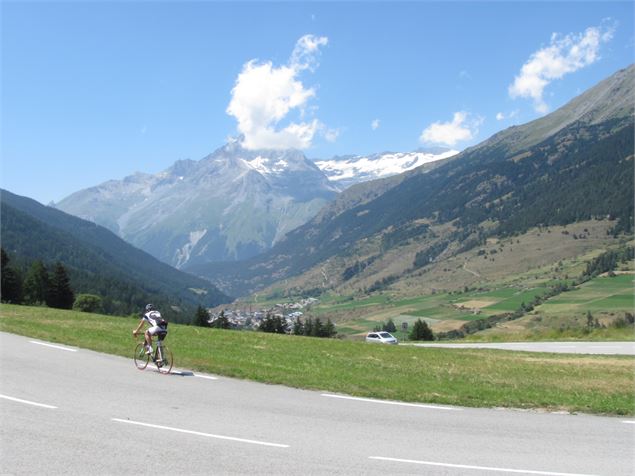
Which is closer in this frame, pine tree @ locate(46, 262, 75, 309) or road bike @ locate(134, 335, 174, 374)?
road bike @ locate(134, 335, 174, 374)

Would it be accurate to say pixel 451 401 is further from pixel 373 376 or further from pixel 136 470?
A: pixel 136 470

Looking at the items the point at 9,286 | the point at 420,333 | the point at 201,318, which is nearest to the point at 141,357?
the point at 420,333

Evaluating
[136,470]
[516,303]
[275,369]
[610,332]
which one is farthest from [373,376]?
[516,303]

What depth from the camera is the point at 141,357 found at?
22500mm

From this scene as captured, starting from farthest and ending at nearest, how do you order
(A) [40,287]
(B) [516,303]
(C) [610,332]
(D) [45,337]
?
(B) [516,303] < (A) [40,287] < (C) [610,332] < (D) [45,337]

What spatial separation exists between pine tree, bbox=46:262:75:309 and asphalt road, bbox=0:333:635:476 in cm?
8065

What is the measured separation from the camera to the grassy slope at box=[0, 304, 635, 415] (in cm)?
1894

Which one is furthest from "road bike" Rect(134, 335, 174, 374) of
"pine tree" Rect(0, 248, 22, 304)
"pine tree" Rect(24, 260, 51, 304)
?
"pine tree" Rect(24, 260, 51, 304)

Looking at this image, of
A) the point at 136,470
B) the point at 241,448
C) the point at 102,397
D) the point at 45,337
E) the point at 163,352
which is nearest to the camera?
the point at 136,470

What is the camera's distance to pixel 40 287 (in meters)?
91.6

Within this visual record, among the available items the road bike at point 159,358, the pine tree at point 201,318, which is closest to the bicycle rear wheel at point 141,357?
the road bike at point 159,358

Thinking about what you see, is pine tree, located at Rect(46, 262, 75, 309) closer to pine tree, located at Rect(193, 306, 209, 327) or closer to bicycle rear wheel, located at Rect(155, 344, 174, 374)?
pine tree, located at Rect(193, 306, 209, 327)

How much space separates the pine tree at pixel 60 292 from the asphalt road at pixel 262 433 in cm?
8065

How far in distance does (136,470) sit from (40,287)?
9311 centimetres
